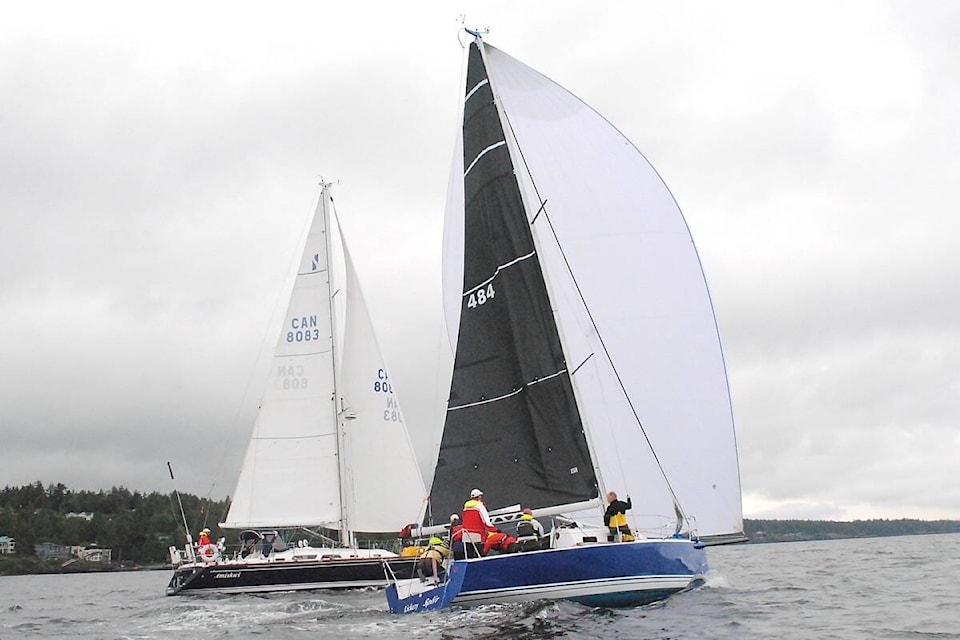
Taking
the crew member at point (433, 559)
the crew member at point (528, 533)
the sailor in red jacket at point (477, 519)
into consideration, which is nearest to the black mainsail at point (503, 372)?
the crew member at point (528, 533)

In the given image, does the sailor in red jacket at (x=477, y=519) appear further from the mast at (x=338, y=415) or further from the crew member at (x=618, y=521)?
the mast at (x=338, y=415)

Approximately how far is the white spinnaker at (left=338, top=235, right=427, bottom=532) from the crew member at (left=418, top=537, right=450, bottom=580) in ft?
36.9

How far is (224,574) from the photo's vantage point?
968 inches

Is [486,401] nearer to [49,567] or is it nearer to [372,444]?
[372,444]

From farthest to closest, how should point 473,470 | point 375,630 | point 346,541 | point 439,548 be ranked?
point 346,541, point 473,470, point 439,548, point 375,630

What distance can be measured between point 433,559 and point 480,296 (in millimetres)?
4877

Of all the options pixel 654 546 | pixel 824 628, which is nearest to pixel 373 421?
pixel 654 546

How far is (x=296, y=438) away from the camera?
2786 centimetres

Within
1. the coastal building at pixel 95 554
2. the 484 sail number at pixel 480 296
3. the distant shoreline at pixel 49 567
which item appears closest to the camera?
the 484 sail number at pixel 480 296

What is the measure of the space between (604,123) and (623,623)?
981 centimetres

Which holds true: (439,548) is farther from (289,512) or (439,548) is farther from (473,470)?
(289,512)

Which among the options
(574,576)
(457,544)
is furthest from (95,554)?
(574,576)

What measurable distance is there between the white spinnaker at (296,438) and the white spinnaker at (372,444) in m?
0.61

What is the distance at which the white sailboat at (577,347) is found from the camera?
16436mm
